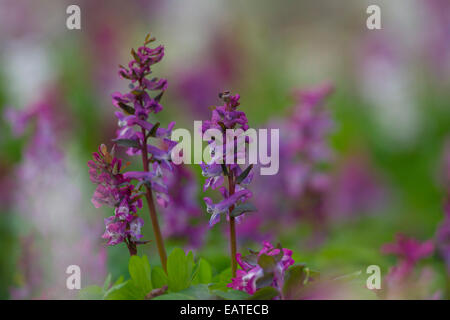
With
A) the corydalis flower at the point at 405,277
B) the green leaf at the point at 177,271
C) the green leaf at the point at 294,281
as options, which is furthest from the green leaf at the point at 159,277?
the corydalis flower at the point at 405,277

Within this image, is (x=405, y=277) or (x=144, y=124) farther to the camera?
(x=405, y=277)

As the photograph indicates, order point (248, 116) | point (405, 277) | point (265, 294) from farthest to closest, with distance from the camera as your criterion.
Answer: point (248, 116)
point (405, 277)
point (265, 294)

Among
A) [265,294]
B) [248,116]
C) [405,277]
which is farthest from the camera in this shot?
[248,116]

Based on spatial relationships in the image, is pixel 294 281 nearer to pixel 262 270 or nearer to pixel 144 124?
pixel 262 270

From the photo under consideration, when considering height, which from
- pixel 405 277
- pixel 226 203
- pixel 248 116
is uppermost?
pixel 248 116

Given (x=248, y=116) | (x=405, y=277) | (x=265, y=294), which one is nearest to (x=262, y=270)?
(x=265, y=294)

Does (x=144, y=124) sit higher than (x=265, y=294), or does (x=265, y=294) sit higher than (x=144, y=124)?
(x=144, y=124)
